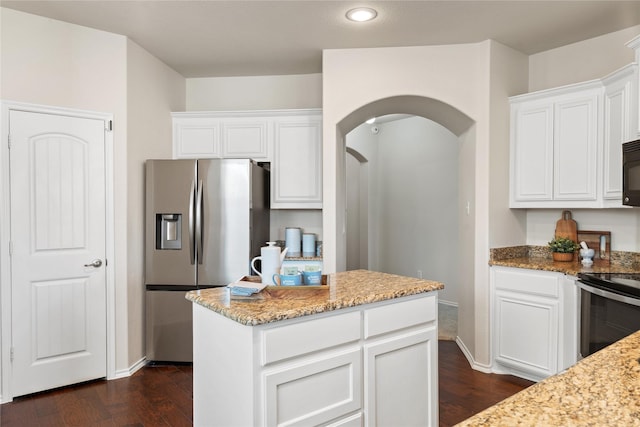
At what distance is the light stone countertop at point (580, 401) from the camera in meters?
0.78

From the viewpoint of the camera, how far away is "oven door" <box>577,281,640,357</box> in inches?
95.7

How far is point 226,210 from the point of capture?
3615 mm

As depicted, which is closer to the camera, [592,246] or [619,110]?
[619,110]

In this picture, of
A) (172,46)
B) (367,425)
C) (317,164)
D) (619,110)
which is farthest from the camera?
(317,164)

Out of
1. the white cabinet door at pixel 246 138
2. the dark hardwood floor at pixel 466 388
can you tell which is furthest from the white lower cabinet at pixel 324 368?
the white cabinet door at pixel 246 138

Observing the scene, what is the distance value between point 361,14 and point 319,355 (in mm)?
2391

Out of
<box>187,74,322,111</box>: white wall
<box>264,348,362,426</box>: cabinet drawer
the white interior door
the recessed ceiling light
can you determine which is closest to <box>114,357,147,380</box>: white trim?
the white interior door

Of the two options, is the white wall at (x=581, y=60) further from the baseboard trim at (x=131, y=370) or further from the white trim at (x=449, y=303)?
the baseboard trim at (x=131, y=370)

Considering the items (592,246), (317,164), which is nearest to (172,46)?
(317,164)

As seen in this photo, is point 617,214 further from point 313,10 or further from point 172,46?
point 172,46

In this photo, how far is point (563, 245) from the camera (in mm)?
3496

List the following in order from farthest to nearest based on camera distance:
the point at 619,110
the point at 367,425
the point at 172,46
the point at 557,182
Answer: the point at 172,46
the point at 557,182
the point at 619,110
the point at 367,425

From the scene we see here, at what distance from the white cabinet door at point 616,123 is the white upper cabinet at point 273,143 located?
2358mm

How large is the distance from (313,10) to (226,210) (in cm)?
172
